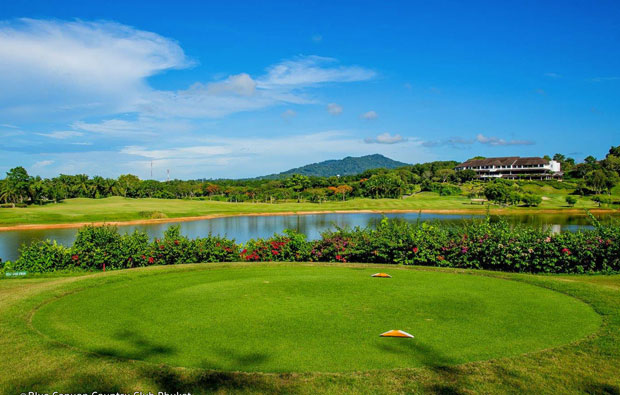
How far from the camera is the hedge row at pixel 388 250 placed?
41.3 ft

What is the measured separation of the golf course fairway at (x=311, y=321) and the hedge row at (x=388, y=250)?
2719mm

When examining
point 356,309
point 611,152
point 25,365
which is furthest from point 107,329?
point 611,152

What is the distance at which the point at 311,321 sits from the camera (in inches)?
267

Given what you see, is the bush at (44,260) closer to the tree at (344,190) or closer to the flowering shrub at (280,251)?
the flowering shrub at (280,251)

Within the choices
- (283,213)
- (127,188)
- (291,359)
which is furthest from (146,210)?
(291,359)

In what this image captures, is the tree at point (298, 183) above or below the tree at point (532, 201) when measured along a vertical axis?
above

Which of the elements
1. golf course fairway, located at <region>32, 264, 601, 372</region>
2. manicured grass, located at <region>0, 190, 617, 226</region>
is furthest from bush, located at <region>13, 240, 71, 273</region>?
manicured grass, located at <region>0, 190, 617, 226</region>

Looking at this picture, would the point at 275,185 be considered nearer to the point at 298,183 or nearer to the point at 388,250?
the point at 298,183

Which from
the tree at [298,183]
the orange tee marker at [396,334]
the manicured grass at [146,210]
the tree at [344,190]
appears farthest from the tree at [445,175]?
the orange tee marker at [396,334]

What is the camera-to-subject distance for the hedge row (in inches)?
496

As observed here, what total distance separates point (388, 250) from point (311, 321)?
760 centimetres

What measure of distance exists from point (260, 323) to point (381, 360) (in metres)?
2.09

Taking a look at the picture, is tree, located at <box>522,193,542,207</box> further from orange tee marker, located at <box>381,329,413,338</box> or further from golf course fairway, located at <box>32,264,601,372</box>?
orange tee marker, located at <box>381,329,413,338</box>

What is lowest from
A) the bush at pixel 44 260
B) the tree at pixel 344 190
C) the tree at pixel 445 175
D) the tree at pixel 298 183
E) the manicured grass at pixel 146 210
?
the manicured grass at pixel 146 210
